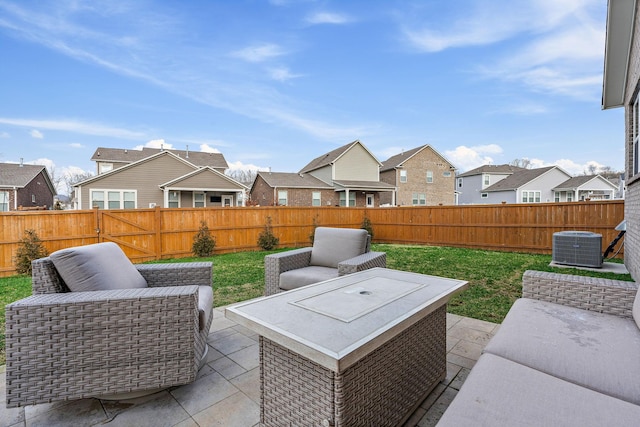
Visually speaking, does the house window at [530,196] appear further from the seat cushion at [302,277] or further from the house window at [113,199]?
the house window at [113,199]

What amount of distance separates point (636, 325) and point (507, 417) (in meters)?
1.52

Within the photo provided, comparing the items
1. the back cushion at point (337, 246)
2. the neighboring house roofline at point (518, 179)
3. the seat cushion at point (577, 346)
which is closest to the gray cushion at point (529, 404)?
the seat cushion at point (577, 346)

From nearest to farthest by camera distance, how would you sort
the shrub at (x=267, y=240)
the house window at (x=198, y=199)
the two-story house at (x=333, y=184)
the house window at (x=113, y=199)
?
the shrub at (x=267, y=240) → the house window at (x=113, y=199) → the house window at (x=198, y=199) → the two-story house at (x=333, y=184)

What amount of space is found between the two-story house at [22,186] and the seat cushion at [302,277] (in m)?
17.8

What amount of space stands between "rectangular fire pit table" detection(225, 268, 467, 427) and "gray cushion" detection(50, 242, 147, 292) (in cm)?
117

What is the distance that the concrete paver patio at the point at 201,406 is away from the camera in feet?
5.79

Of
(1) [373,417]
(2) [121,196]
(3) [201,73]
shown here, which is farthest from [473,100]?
(2) [121,196]

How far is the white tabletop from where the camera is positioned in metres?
1.30

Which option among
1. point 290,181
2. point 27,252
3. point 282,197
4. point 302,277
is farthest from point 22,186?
point 302,277

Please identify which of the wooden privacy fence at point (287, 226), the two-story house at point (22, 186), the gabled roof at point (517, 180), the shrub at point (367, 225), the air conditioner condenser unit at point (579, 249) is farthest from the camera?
the gabled roof at point (517, 180)

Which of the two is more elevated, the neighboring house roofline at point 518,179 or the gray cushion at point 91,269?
the neighboring house roofline at point 518,179

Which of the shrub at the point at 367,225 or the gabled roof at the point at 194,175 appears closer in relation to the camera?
the shrub at the point at 367,225

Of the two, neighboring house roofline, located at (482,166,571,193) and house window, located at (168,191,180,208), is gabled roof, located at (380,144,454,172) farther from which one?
house window, located at (168,191,180,208)

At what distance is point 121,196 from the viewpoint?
15.7 m
